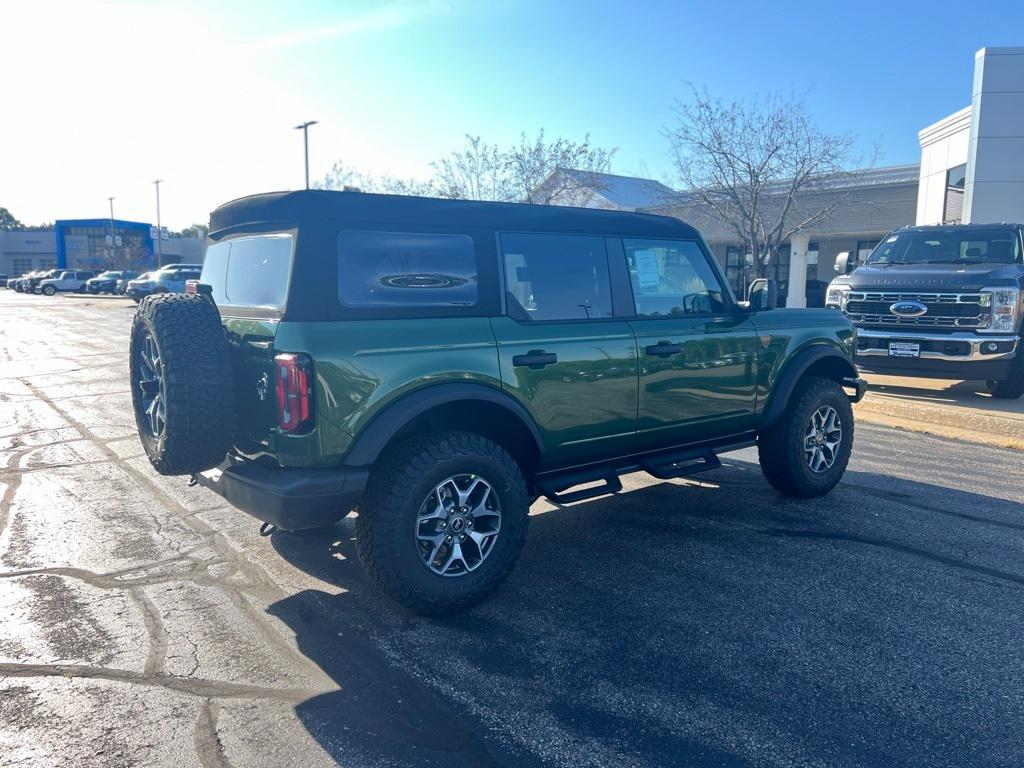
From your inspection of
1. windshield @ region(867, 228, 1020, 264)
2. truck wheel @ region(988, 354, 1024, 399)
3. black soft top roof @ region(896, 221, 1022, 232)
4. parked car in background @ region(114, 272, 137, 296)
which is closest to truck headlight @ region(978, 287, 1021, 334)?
truck wheel @ region(988, 354, 1024, 399)

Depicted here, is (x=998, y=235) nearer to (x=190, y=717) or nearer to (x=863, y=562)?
(x=863, y=562)

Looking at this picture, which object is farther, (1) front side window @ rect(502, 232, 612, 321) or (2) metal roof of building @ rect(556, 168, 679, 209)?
(2) metal roof of building @ rect(556, 168, 679, 209)

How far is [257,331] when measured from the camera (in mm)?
3760

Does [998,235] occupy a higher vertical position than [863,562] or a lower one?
higher

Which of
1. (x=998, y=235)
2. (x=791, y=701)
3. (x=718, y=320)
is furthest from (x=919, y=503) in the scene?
(x=998, y=235)

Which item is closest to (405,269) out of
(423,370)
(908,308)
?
(423,370)

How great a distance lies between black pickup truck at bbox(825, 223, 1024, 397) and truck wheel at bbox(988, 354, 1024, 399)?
0.01 meters

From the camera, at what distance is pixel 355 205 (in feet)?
12.7

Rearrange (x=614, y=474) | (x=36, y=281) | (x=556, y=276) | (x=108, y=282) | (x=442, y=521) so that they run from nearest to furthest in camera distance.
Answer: (x=442, y=521)
(x=556, y=276)
(x=614, y=474)
(x=108, y=282)
(x=36, y=281)

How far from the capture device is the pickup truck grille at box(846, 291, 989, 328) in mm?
9156

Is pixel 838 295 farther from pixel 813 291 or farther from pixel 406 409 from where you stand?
pixel 813 291

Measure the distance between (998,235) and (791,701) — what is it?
29.8 ft

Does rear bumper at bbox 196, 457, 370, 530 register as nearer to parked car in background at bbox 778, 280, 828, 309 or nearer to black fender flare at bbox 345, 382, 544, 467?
black fender flare at bbox 345, 382, 544, 467

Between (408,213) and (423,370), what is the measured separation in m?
0.83
